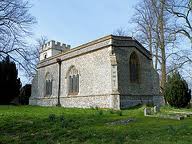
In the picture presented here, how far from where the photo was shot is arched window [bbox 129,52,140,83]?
24578 mm

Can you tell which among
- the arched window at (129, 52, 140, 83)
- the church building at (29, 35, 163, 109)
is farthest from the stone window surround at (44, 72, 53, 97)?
the arched window at (129, 52, 140, 83)

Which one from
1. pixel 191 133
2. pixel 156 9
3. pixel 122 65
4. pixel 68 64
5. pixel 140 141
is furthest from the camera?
pixel 156 9

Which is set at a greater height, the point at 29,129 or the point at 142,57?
the point at 142,57

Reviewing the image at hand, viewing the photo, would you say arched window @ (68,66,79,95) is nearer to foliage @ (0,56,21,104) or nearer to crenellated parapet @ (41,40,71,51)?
foliage @ (0,56,21,104)

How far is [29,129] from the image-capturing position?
37.4 ft

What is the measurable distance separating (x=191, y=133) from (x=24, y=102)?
114ft

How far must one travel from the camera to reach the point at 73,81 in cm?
2848

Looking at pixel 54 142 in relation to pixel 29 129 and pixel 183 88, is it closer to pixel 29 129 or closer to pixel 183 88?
pixel 29 129

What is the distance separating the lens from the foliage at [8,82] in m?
35.7

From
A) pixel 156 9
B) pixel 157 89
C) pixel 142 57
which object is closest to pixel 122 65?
pixel 142 57

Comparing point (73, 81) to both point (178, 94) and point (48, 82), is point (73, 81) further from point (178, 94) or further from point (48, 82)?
point (178, 94)

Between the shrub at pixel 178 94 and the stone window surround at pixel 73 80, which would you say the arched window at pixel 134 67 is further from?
the stone window surround at pixel 73 80

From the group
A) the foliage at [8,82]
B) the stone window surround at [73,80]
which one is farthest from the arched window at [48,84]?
the foliage at [8,82]

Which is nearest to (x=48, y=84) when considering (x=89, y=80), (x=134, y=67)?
(x=89, y=80)
